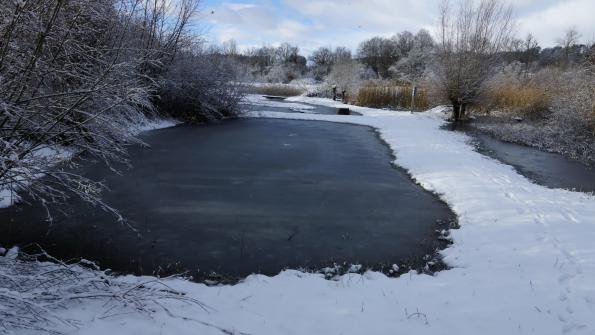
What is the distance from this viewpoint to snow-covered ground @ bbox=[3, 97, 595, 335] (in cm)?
377

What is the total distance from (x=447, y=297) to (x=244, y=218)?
3399mm

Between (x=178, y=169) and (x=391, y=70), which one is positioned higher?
(x=391, y=70)

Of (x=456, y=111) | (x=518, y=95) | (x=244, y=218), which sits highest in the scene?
(x=518, y=95)

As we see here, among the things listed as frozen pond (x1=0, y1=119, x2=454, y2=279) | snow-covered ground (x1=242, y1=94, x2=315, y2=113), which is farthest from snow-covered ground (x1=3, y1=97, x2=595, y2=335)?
snow-covered ground (x1=242, y1=94, x2=315, y2=113)

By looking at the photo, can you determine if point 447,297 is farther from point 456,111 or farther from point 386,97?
point 386,97

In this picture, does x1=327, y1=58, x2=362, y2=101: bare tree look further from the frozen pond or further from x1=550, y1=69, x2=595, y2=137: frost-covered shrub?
the frozen pond

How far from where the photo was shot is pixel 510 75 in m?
25.9

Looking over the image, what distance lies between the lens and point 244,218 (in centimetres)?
684

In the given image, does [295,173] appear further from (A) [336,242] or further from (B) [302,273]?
(B) [302,273]

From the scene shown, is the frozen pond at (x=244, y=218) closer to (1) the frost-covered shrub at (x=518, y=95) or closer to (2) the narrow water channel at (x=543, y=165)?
(2) the narrow water channel at (x=543, y=165)

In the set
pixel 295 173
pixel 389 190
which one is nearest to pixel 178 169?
pixel 295 173

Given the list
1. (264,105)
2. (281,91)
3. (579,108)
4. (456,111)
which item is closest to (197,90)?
(264,105)

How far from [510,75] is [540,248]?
2332 cm

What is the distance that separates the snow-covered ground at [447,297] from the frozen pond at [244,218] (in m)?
0.53
